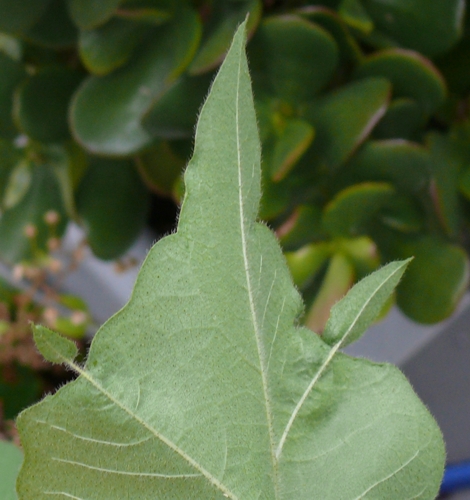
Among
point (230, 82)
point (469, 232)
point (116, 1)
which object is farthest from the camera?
point (469, 232)

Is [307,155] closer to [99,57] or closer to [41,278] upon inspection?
[99,57]

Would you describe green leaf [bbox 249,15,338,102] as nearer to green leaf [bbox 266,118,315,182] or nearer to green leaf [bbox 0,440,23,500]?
green leaf [bbox 266,118,315,182]

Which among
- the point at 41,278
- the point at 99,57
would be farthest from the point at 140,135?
the point at 41,278

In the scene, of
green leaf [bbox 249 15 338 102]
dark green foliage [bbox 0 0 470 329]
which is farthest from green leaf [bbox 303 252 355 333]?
green leaf [bbox 249 15 338 102]

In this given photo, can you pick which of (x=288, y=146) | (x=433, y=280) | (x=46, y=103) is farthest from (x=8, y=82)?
(x=433, y=280)

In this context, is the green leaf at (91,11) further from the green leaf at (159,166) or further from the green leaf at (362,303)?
the green leaf at (362,303)

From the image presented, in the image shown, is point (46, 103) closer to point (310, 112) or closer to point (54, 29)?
point (54, 29)

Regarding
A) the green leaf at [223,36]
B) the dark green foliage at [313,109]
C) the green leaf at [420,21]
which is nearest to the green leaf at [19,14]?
the dark green foliage at [313,109]
